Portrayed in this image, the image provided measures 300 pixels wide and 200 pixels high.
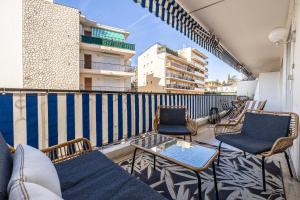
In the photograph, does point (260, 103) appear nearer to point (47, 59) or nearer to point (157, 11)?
point (157, 11)

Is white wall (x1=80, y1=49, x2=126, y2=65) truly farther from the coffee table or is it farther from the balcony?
the coffee table

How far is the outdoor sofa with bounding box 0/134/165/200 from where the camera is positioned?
0.53 metres

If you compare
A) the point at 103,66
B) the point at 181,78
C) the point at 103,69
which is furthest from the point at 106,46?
the point at 181,78

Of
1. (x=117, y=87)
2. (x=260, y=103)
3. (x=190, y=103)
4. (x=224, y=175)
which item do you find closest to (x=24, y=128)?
(x=224, y=175)

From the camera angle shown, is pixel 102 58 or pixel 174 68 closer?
pixel 102 58

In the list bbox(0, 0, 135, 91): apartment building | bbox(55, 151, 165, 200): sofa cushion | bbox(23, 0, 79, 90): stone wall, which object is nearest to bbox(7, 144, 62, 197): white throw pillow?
bbox(55, 151, 165, 200): sofa cushion

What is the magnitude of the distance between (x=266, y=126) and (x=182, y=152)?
141cm

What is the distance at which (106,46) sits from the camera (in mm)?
14359

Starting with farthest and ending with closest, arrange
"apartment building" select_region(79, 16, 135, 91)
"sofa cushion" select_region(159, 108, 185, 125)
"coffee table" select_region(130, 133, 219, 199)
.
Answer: "apartment building" select_region(79, 16, 135, 91), "sofa cushion" select_region(159, 108, 185, 125), "coffee table" select_region(130, 133, 219, 199)

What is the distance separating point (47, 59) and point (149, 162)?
1251 centimetres

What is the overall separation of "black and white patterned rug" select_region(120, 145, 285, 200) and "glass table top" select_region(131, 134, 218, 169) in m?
0.39

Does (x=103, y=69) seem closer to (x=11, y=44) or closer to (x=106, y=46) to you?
(x=106, y=46)

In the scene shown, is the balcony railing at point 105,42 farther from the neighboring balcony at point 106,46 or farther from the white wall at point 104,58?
the white wall at point 104,58

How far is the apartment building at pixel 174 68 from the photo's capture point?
84.4 feet
